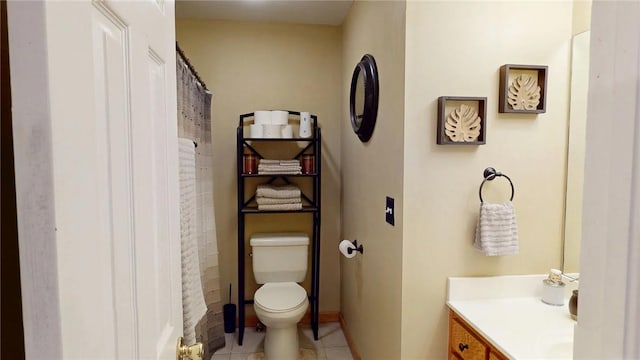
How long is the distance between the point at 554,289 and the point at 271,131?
1973 millimetres

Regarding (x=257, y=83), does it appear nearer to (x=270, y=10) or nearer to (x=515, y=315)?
(x=270, y=10)

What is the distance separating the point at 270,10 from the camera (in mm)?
2779

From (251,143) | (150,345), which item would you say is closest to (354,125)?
(251,143)

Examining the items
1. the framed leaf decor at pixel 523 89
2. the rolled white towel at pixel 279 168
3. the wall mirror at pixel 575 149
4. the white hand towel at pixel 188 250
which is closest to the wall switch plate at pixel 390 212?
the framed leaf decor at pixel 523 89

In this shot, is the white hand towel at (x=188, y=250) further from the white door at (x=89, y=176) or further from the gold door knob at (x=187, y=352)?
the white door at (x=89, y=176)

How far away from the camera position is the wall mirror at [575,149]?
1661mm

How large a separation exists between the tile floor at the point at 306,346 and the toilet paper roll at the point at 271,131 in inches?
61.2

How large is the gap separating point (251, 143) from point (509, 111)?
1.94 metres

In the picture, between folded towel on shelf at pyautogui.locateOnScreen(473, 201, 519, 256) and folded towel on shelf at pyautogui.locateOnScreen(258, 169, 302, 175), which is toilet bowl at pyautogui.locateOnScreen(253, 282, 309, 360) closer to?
folded towel on shelf at pyautogui.locateOnScreen(258, 169, 302, 175)

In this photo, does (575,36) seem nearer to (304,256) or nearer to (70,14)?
(70,14)

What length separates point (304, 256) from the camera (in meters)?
2.91

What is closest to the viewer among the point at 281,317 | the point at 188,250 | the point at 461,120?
the point at 188,250

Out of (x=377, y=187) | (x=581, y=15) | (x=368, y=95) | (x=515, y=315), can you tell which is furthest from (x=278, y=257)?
(x=581, y=15)

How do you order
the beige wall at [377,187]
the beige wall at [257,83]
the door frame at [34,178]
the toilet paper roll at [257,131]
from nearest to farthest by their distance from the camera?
the door frame at [34,178], the beige wall at [377,187], the toilet paper roll at [257,131], the beige wall at [257,83]
